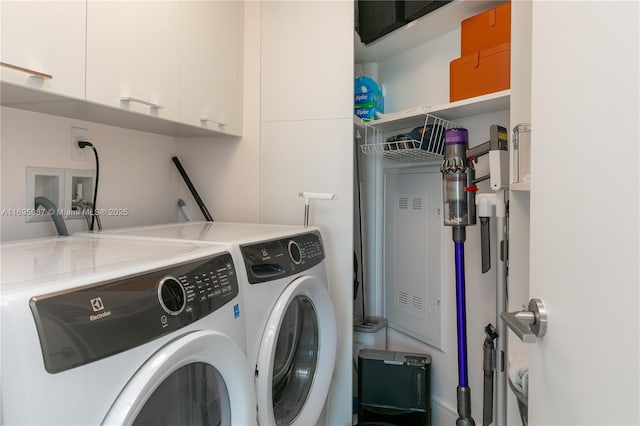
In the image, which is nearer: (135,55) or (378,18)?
(135,55)

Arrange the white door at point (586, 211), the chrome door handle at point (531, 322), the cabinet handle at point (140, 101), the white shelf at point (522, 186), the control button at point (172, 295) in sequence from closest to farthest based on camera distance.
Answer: the white door at point (586, 211), the chrome door handle at point (531, 322), the control button at point (172, 295), the white shelf at point (522, 186), the cabinet handle at point (140, 101)

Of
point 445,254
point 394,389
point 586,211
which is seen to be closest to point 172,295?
point 586,211

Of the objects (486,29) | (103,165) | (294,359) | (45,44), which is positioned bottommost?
(294,359)

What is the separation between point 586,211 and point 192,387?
89 centimetres

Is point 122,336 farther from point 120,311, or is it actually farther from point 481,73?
point 481,73

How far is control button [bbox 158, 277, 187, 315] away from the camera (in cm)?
81

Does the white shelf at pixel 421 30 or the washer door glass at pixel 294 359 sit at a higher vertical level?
the white shelf at pixel 421 30

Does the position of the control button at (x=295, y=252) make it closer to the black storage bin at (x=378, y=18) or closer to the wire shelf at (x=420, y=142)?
the wire shelf at (x=420, y=142)

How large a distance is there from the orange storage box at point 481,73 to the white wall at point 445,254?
198mm

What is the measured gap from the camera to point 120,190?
1.77m

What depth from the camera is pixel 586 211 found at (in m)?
0.56

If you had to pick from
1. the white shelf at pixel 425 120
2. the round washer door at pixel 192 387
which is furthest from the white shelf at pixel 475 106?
the round washer door at pixel 192 387

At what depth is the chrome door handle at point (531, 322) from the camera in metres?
0.70

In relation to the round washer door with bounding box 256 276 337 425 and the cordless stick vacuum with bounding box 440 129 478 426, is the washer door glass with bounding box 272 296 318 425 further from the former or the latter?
the cordless stick vacuum with bounding box 440 129 478 426
